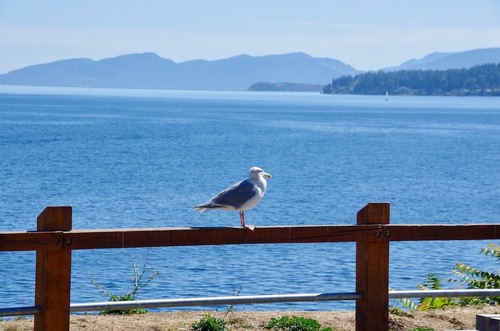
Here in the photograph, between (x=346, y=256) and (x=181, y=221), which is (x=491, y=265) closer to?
(x=346, y=256)

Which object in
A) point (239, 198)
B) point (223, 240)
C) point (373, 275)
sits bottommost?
point (373, 275)

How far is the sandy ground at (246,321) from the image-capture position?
7.53m

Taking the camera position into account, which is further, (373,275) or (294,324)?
(294,324)

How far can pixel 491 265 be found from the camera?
23.1 meters

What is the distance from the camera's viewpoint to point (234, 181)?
54.1 metres

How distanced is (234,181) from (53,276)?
4844cm

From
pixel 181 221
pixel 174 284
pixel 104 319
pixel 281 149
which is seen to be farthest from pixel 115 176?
pixel 104 319

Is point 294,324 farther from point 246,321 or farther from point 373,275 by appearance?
point 373,275

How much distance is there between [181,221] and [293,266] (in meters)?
12.1

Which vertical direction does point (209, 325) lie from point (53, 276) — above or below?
below

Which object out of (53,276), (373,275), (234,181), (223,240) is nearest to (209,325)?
(223,240)

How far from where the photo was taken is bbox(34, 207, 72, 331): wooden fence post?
5613 mm

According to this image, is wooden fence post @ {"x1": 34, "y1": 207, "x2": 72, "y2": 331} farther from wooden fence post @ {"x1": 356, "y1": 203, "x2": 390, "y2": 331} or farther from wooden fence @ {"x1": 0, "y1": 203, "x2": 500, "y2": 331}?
wooden fence post @ {"x1": 356, "y1": 203, "x2": 390, "y2": 331}

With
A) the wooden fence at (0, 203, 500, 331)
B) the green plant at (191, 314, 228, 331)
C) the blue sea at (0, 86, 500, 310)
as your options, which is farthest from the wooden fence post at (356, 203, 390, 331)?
the blue sea at (0, 86, 500, 310)
